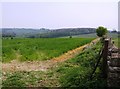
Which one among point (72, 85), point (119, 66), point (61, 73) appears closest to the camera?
point (119, 66)

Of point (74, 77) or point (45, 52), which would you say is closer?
point (74, 77)

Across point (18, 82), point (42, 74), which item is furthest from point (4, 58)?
point (18, 82)

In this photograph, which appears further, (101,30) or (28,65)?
(101,30)

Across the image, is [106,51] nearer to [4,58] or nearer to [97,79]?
[97,79]

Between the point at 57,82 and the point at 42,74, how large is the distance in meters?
2.12

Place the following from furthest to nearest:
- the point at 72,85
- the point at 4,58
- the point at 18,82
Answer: the point at 4,58
the point at 18,82
the point at 72,85

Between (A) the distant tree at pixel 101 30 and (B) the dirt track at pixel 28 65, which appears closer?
(B) the dirt track at pixel 28 65

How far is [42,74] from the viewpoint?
13141mm

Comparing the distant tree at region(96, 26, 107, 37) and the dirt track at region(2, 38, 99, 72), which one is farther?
the distant tree at region(96, 26, 107, 37)

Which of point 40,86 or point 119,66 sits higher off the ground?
point 119,66

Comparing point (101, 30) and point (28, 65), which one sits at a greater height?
point (101, 30)

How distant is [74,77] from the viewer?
11031mm

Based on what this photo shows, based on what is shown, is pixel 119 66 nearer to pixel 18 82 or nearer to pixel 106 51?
pixel 106 51

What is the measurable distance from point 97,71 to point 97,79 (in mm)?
1406
